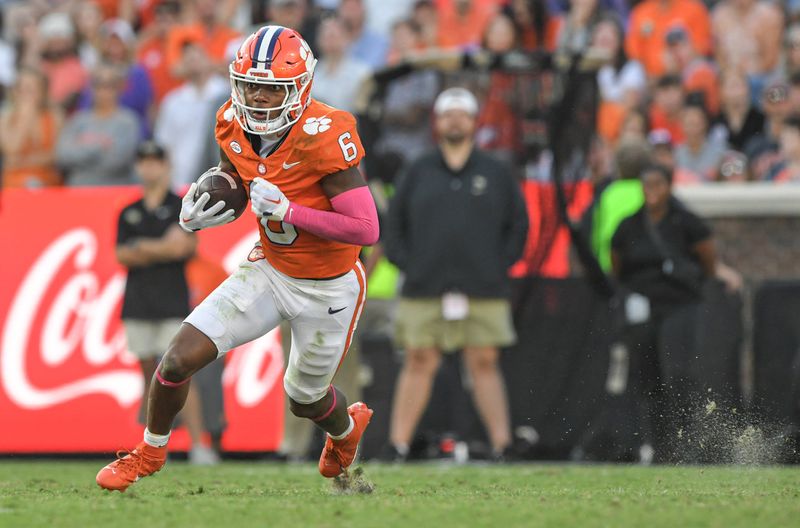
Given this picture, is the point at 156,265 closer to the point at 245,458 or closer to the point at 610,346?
the point at 245,458

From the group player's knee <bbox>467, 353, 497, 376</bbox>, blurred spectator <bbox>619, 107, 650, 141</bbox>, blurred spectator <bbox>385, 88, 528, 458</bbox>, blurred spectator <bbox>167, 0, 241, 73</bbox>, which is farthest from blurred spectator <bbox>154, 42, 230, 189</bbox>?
player's knee <bbox>467, 353, 497, 376</bbox>

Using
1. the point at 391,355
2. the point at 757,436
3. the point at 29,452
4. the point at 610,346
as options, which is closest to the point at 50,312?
the point at 29,452

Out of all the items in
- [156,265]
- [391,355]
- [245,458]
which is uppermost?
[156,265]

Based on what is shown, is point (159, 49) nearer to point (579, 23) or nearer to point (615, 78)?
point (579, 23)

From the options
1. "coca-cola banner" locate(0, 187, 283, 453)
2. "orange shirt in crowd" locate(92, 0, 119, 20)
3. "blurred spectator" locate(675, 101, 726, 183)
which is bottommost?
"coca-cola banner" locate(0, 187, 283, 453)

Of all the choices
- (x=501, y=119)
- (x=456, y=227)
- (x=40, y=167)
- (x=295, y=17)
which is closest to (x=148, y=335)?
(x=456, y=227)

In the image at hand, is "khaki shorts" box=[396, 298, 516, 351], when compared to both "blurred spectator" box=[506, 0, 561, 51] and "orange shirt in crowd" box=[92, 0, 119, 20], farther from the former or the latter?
"orange shirt in crowd" box=[92, 0, 119, 20]

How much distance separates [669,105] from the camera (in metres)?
13.0

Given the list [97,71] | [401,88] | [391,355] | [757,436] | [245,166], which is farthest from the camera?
[97,71]

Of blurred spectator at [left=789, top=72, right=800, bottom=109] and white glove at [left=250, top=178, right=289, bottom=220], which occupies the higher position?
white glove at [left=250, top=178, right=289, bottom=220]

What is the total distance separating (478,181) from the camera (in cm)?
1067

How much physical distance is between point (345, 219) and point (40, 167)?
24.6ft

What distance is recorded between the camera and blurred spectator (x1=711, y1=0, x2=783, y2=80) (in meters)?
13.3

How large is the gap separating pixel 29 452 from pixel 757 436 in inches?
220
